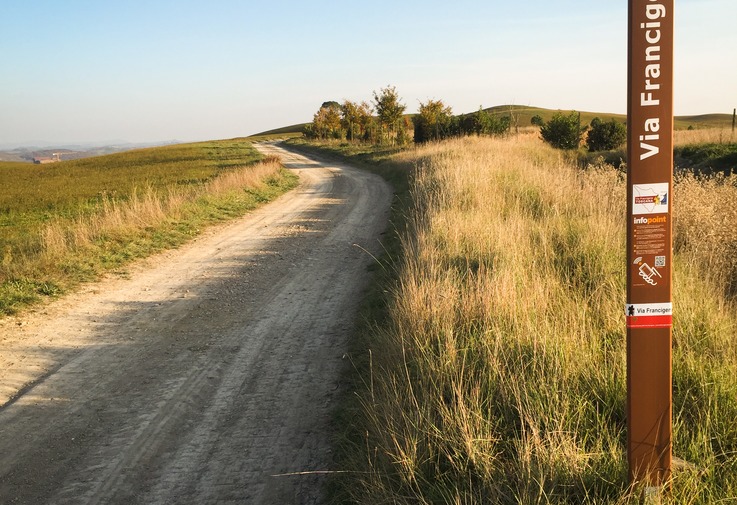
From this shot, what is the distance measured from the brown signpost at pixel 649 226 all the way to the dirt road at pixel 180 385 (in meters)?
2.19

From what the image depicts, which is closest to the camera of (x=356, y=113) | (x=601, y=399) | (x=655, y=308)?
(x=655, y=308)

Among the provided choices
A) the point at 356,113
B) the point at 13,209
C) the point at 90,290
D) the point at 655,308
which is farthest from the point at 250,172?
the point at 356,113

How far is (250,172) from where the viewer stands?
2467 centimetres

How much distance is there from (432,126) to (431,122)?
1.07 metres

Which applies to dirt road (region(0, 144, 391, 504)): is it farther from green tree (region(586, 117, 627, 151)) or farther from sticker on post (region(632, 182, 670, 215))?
green tree (region(586, 117, 627, 151))

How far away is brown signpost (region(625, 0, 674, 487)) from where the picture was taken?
2.51 meters

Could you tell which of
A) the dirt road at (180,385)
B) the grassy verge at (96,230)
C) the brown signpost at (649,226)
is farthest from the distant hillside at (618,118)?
the brown signpost at (649,226)

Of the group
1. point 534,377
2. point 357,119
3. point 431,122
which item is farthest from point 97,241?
point 357,119

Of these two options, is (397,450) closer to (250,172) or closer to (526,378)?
(526,378)

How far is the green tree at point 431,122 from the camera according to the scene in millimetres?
41338

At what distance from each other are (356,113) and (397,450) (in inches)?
2385

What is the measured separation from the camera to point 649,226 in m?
2.57

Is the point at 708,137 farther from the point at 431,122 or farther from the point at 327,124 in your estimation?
the point at 327,124

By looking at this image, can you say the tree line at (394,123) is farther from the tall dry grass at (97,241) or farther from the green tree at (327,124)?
the tall dry grass at (97,241)
